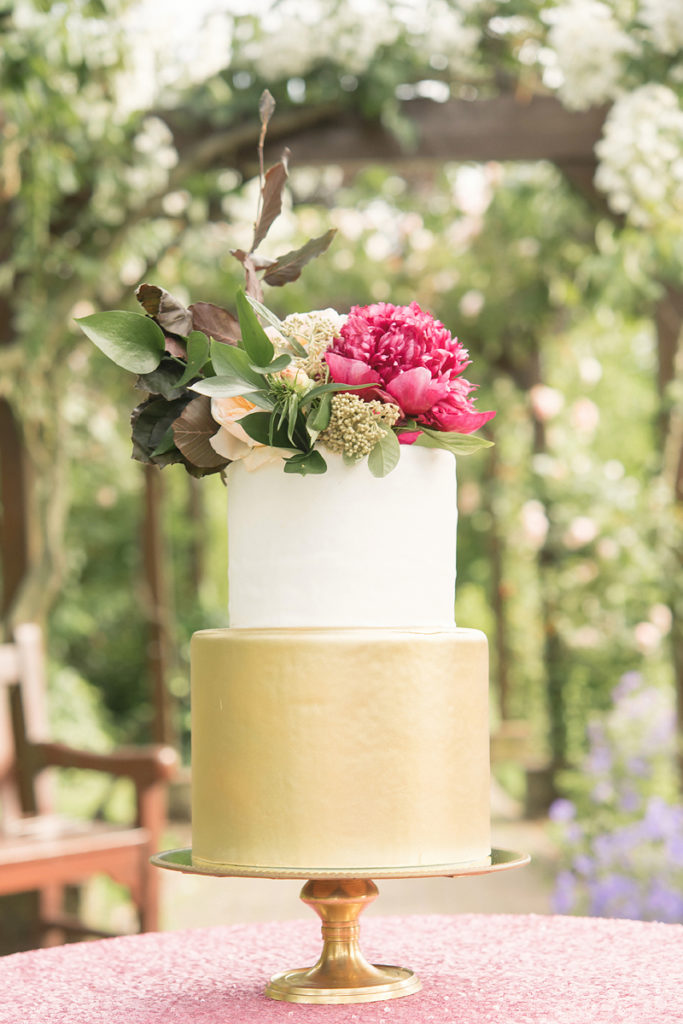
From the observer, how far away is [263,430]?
1453mm

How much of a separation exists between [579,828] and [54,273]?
9.43 ft

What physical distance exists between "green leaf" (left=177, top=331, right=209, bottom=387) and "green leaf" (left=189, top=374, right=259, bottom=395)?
0.05 meters

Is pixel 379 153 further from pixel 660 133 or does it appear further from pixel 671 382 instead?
pixel 671 382

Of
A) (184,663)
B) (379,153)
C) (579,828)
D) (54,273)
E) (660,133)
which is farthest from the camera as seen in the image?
(184,663)

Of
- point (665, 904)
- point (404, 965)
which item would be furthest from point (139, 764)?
point (404, 965)

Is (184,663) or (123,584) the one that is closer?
(184,663)

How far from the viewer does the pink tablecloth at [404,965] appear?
143 cm

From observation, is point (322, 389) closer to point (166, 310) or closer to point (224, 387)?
point (224, 387)

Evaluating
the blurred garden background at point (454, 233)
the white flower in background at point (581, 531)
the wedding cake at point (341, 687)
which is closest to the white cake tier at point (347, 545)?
the wedding cake at point (341, 687)

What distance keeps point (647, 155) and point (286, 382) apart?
307cm

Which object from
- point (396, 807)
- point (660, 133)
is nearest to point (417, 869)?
point (396, 807)

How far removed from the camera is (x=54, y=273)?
16.7 ft

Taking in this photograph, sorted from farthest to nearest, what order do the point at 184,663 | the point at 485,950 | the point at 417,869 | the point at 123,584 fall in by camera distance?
the point at 123,584 → the point at 184,663 → the point at 485,950 → the point at 417,869

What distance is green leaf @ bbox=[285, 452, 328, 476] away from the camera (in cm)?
146
